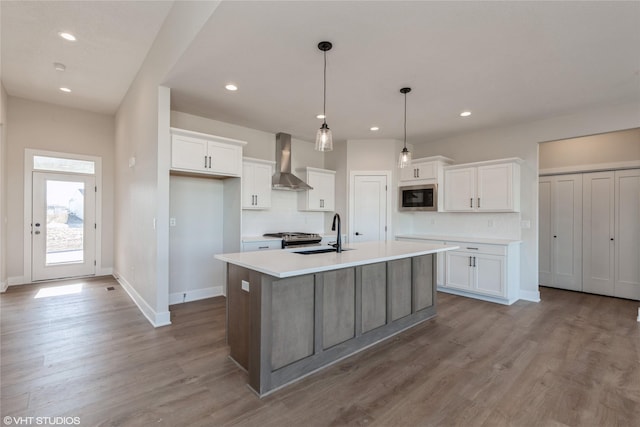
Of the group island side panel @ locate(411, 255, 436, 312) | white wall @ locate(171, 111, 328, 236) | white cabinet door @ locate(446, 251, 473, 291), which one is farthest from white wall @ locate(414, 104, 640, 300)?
white wall @ locate(171, 111, 328, 236)

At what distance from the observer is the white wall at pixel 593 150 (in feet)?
14.4

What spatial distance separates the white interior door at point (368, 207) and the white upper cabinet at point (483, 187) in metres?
1.12

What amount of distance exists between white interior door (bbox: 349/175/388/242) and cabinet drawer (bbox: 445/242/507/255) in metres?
1.38

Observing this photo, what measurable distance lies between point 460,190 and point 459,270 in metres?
1.32

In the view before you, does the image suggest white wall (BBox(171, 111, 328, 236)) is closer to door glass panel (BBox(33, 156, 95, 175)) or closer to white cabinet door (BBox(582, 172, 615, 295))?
door glass panel (BBox(33, 156, 95, 175))

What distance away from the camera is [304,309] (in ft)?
7.47

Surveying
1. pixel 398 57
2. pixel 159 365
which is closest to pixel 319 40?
pixel 398 57

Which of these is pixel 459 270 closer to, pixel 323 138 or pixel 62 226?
pixel 323 138

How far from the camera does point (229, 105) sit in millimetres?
3896

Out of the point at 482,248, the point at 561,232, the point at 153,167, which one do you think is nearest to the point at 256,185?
the point at 153,167

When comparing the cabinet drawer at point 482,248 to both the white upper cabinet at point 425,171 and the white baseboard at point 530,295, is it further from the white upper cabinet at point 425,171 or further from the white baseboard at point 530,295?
the white upper cabinet at point 425,171

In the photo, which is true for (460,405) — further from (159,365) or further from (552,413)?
(159,365)

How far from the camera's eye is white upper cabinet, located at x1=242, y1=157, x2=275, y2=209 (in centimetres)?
446

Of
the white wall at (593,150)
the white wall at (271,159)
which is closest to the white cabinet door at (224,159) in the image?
the white wall at (271,159)
